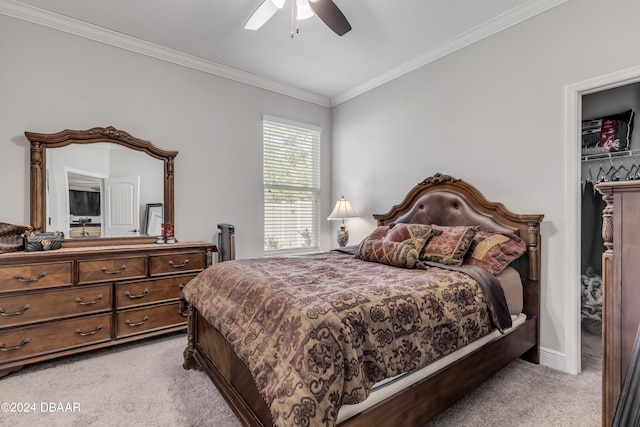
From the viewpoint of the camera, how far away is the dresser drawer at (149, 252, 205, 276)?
2.75 m

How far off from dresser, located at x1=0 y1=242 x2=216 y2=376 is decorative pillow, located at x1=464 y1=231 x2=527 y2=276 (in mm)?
2456

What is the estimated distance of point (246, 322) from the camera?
149cm

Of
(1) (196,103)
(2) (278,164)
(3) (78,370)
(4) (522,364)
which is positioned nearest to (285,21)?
(1) (196,103)

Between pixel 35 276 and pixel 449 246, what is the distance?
10.3 feet

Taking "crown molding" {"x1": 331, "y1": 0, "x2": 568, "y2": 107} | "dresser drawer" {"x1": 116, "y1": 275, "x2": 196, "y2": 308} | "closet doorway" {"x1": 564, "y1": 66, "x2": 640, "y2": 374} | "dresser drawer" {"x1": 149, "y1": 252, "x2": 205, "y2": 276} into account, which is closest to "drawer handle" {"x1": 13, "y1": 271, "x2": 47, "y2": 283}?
"dresser drawer" {"x1": 116, "y1": 275, "x2": 196, "y2": 308}

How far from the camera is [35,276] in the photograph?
2.26m

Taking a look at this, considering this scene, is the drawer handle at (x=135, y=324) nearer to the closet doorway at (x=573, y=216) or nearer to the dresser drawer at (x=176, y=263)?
the dresser drawer at (x=176, y=263)

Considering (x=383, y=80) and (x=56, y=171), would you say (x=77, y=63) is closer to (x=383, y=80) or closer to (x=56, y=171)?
(x=56, y=171)

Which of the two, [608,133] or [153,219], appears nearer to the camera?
[608,133]

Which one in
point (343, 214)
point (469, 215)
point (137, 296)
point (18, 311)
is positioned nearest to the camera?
point (18, 311)

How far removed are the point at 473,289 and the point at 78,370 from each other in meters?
2.87

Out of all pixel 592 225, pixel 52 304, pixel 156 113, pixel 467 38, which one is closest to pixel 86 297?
pixel 52 304

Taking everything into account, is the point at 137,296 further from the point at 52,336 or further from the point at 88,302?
the point at 52,336

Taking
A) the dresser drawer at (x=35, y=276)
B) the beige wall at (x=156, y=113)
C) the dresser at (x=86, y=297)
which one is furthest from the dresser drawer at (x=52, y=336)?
the beige wall at (x=156, y=113)
